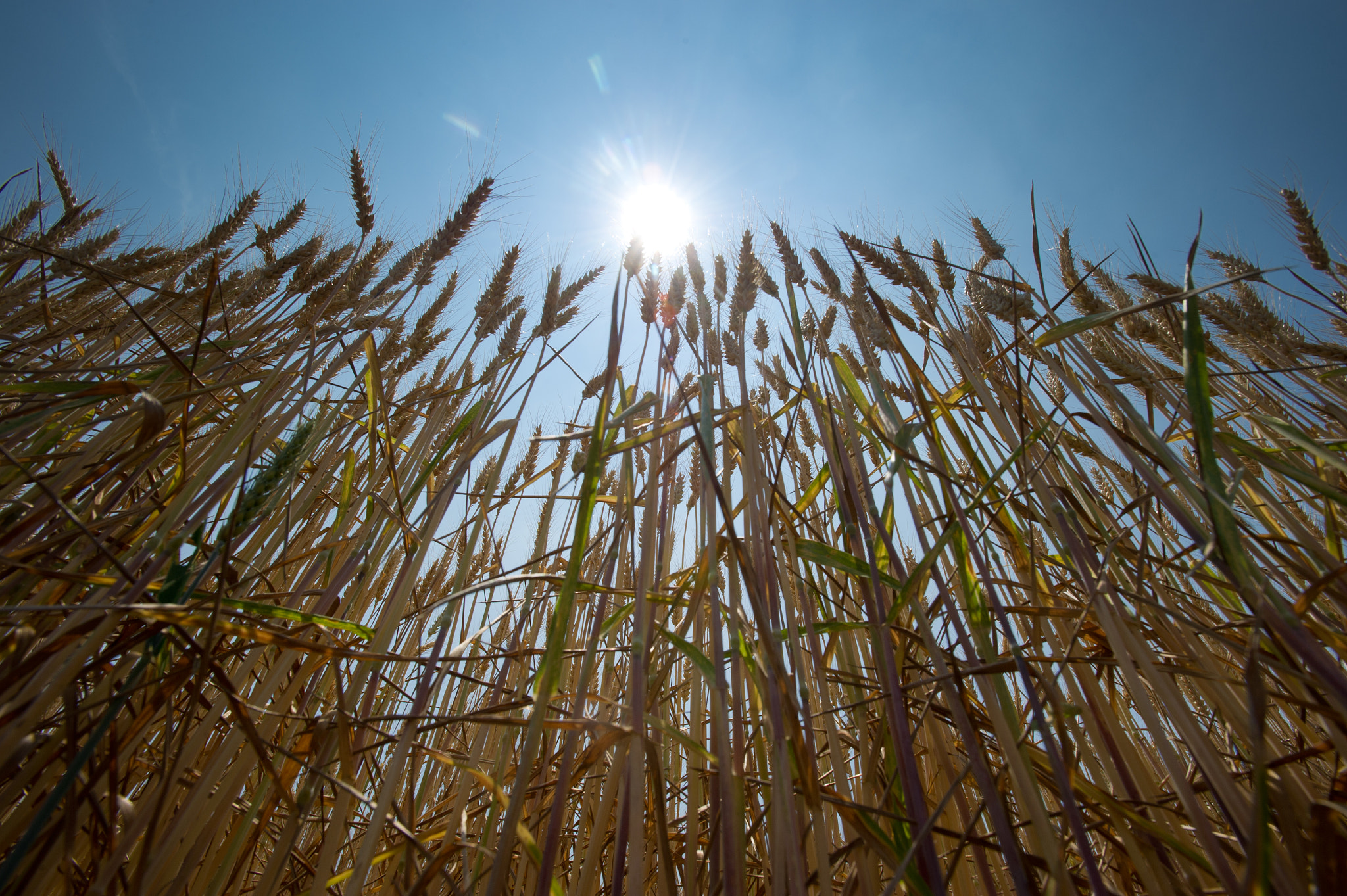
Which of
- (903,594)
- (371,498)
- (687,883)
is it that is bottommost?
(687,883)

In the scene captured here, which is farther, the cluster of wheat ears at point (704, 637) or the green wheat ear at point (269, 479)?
the green wheat ear at point (269, 479)

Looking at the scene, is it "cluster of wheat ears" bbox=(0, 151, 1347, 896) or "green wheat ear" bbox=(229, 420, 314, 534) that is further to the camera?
"green wheat ear" bbox=(229, 420, 314, 534)

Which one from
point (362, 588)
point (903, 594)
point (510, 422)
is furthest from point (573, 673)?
point (903, 594)

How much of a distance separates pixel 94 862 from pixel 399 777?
16.0 inches

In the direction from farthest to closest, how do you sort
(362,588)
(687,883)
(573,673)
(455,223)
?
(455,223) < (573,673) < (362,588) < (687,883)

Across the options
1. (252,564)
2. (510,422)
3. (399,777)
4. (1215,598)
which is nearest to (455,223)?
(510,422)

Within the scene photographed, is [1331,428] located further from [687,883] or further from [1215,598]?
[687,883]

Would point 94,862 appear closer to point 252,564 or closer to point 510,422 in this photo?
point 252,564

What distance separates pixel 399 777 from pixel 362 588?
426 millimetres

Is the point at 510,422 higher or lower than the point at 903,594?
higher

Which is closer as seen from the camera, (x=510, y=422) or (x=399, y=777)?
(x=399, y=777)

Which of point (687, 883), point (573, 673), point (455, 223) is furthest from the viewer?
point (455, 223)

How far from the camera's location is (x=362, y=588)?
0.85 meters

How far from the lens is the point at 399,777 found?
0.50 metres
